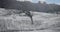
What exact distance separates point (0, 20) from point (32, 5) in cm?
40

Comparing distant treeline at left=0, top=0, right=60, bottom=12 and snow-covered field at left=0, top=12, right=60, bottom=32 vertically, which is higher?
distant treeline at left=0, top=0, right=60, bottom=12

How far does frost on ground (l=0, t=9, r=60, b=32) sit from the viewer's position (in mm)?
999

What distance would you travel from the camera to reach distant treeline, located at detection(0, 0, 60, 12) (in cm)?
104

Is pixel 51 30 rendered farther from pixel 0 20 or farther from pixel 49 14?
pixel 0 20

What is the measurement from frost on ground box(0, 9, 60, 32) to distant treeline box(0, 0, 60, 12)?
0.20 ft

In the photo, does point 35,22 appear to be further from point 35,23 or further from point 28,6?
point 28,6

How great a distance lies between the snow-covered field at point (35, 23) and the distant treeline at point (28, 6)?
0.20ft

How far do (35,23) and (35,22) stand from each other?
12mm

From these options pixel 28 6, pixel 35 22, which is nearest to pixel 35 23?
pixel 35 22

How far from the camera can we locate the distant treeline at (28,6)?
104cm

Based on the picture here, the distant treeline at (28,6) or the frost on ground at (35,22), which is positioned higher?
the distant treeline at (28,6)

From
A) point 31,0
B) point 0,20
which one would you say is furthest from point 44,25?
point 0,20

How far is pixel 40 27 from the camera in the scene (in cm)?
106

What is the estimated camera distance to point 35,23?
1066 millimetres
